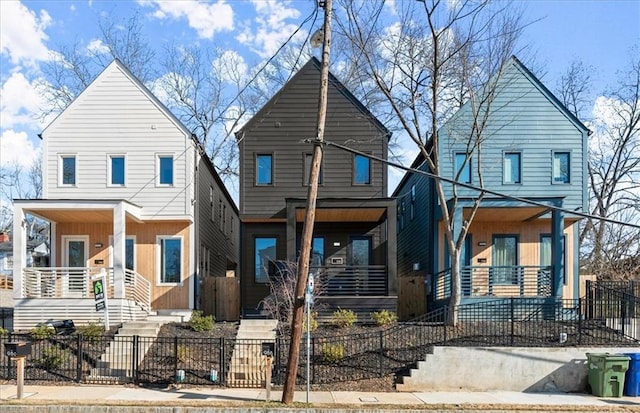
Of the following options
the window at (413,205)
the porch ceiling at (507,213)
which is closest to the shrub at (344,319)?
the porch ceiling at (507,213)

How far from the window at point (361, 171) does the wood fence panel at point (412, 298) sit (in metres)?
4.05

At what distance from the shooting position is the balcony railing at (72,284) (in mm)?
16344

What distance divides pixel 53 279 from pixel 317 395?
1029 centimetres

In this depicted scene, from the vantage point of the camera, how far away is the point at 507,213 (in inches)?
701

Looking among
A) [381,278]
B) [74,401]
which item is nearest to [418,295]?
[381,278]

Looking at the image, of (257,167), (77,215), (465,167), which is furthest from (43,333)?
(465,167)

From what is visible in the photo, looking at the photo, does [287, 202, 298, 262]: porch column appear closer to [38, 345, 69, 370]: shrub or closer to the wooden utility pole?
the wooden utility pole

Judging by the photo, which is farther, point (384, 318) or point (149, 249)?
point (149, 249)

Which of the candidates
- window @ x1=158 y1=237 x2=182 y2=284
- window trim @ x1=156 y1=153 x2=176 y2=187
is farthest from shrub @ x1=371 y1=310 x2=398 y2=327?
window trim @ x1=156 y1=153 x2=176 y2=187

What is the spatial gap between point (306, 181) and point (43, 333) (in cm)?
919

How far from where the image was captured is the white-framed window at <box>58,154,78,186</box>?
59.3 feet

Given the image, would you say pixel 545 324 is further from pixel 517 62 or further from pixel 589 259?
pixel 589 259

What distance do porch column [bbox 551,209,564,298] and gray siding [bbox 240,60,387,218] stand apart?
18.2 feet

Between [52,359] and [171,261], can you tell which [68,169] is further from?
[52,359]
